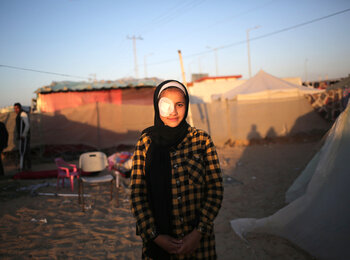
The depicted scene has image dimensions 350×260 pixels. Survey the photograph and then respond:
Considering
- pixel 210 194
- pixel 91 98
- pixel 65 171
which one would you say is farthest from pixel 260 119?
pixel 210 194

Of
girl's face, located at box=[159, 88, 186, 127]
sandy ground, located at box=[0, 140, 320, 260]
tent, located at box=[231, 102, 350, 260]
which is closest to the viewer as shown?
girl's face, located at box=[159, 88, 186, 127]

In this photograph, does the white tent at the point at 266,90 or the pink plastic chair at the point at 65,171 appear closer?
the pink plastic chair at the point at 65,171

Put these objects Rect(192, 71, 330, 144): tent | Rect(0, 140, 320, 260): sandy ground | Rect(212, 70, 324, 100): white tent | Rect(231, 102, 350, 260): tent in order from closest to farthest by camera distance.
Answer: Rect(231, 102, 350, 260): tent < Rect(0, 140, 320, 260): sandy ground < Rect(192, 71, 330, 144): tent < Rect(212, 70, 324, 100): white tent

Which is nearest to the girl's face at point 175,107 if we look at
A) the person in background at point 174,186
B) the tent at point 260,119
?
the person in background at point 174,186

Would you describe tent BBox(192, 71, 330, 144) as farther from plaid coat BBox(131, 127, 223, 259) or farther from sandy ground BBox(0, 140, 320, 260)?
plaid coat BBox(131, 127, 223, 259)

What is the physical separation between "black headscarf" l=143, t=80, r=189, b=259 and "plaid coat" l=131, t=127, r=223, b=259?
3 cm

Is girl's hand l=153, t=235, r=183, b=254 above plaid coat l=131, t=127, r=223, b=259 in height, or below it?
below

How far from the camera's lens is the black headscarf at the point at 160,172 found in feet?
5.00

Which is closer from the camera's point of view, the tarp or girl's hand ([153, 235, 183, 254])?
girl's hand ([153, 235, 183, 254])

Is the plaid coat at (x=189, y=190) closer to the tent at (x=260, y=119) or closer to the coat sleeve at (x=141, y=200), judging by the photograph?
the coat sleeve at (x=141, y=200)

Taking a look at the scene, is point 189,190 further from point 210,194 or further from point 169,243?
point 169,243

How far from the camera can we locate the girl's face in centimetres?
163

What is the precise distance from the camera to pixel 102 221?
4465 mm

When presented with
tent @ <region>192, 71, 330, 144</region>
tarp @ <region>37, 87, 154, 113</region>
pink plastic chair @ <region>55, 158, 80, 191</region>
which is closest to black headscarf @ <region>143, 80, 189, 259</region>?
pink plastic chair @ <region>55, 158, 80, 191</region>
